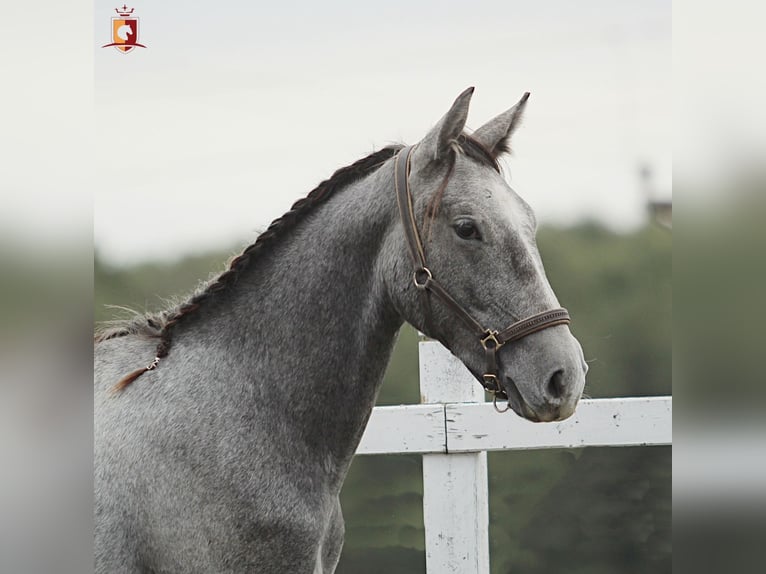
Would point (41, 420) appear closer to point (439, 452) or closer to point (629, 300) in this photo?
point (439, 452)

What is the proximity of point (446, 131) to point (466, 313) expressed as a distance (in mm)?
495

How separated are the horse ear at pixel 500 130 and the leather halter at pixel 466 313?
0.83 ft

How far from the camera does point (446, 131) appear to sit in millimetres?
2098

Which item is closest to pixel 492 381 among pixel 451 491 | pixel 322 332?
pixel 322 332

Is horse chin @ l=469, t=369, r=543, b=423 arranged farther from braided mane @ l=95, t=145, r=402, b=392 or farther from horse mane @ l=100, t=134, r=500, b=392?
braided mane @ l=95, t=145, r=402, b=392

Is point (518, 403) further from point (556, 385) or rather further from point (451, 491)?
point (451, 491)

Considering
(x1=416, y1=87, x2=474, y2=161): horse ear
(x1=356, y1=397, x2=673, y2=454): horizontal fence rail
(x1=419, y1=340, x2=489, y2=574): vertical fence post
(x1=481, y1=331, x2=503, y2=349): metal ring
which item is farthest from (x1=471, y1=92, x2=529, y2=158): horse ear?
(x1=356, y1=397, x2=673, y2=454): horizontal fence rail

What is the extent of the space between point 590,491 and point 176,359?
4.20m

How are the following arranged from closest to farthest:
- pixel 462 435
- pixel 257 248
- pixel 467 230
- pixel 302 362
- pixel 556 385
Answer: pixel 556 385, pixel 467 230, pixel 302 362, pixel 257 248, pixel 462 435

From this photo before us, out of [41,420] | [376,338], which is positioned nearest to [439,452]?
[376,338]

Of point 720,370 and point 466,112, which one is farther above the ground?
point 466,112

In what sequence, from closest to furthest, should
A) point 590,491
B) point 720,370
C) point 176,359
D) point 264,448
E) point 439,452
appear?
point 720,370 < point 264,448 < point 176,359 < point 439,452 < point 590,491

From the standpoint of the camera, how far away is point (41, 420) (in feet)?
3.89
